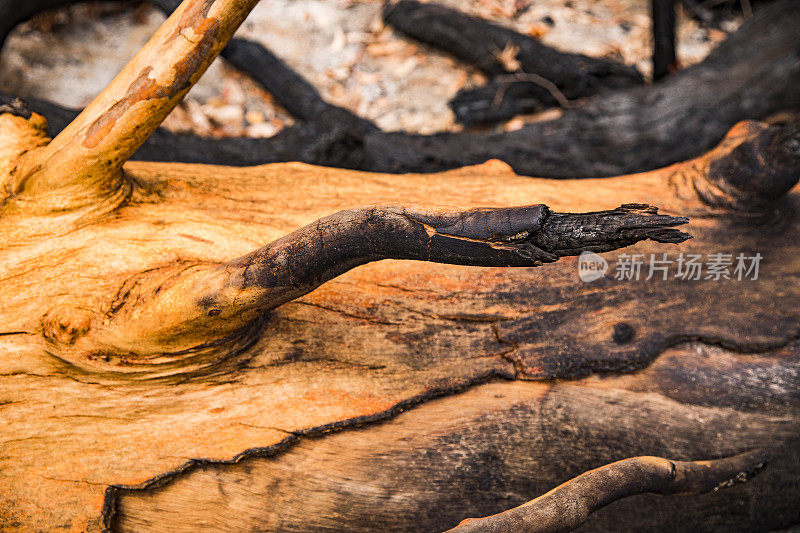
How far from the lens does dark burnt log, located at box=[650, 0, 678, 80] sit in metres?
3.13

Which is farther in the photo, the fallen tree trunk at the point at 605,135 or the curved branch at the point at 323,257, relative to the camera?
the fallen tree trunk at the point at 605,135

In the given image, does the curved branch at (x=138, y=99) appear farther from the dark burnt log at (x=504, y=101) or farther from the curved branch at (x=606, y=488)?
the dark burnt log at (x=504, y=101)

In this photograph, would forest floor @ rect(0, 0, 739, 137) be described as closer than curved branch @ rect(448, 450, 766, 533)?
No

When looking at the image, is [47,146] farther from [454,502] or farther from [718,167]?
[718,167]

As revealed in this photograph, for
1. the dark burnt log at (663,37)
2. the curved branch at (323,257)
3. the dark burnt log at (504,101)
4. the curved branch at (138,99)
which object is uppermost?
the dark burnt log at (663,37)

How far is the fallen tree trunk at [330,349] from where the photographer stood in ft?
4.53

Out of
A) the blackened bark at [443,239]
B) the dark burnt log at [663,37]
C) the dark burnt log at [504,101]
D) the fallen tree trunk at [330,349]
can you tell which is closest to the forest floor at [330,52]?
the dark burnt log at [504,101]

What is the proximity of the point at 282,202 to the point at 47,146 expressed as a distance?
628 millimetres

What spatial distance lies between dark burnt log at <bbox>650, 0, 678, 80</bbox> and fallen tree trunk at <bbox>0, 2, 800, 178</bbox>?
1.62ft

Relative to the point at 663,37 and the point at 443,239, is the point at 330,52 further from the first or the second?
the point at 443,239

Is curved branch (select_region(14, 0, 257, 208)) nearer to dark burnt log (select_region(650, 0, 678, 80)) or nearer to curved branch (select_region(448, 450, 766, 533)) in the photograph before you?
curved branch (select_region(448, 450, 766, 533))

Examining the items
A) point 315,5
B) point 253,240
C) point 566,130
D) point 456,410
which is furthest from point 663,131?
point 315,5

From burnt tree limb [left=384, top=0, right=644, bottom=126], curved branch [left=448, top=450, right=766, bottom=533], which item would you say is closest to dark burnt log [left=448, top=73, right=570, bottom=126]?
burnt tree limb [left=384, top=0, right=644, bottom=126]

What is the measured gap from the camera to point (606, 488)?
1.37 metres
